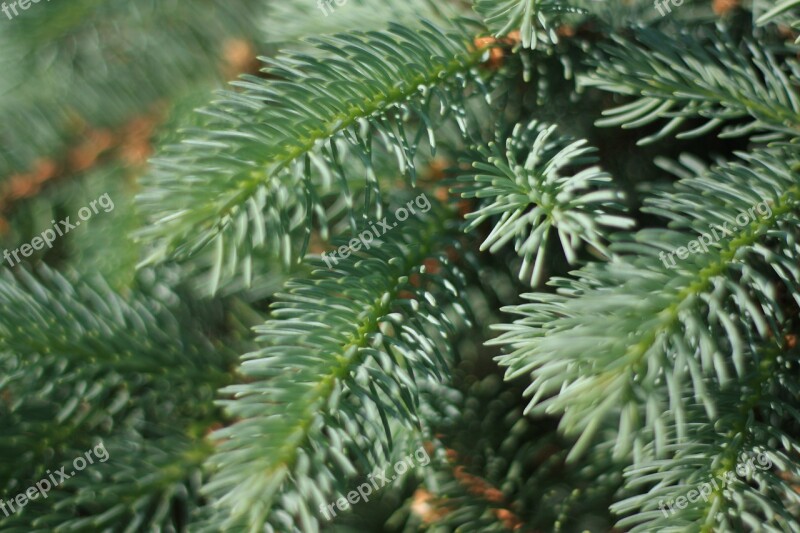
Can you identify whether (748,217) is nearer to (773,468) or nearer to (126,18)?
(773,468)

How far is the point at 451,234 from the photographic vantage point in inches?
17.0

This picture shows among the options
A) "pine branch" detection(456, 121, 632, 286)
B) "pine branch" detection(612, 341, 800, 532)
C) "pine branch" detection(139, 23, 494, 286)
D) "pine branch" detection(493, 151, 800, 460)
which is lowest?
"pine branch" detection(612, 341, 800, 532)

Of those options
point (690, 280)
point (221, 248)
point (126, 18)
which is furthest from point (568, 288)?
point (126, 18)

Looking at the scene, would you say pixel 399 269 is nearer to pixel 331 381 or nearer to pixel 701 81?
pixel 331 381

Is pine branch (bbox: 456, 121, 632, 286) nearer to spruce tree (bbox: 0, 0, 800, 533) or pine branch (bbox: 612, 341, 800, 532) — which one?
spruce tree (bbox: 0, 0, 800, 533)

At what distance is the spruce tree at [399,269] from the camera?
0.33 m

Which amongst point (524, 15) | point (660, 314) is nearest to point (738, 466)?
point (660, 314)

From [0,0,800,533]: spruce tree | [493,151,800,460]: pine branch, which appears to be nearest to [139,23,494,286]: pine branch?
[0,0,800,533]: spruce tree

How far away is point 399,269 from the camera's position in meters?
0.40

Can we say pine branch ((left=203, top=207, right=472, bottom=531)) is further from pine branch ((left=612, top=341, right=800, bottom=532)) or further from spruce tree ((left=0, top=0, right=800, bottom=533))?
pine branch ((left=612, top=341, right=800, bottom=532))

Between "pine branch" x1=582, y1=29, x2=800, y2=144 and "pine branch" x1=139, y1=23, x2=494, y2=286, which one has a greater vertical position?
"pine branch" x1=139, y1=23, x2=494, y2=286

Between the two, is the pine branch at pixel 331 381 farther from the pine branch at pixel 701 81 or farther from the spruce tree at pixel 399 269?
the pine branch at pixel 701 81

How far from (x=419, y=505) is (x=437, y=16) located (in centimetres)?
29

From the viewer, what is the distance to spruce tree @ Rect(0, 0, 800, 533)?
0.33 m
